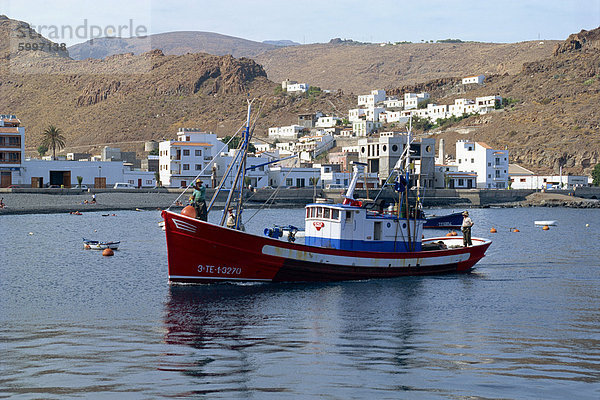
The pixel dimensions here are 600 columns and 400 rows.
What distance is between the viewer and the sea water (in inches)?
688

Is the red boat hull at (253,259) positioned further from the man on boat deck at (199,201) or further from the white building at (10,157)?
the white building at (10,157)

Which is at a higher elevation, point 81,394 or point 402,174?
point 402,174

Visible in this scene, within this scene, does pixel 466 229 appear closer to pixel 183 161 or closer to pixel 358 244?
pixel 358 244

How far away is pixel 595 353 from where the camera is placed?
2120 cm

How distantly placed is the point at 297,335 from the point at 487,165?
439 ft

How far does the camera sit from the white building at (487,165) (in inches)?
5969

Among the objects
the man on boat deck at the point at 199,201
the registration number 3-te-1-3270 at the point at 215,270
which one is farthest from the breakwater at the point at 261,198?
the man on boat deck at the point at 199,201

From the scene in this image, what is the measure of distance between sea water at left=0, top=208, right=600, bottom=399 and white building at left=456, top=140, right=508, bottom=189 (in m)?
108

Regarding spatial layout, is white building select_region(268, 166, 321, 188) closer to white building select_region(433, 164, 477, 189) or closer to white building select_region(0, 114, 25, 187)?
white building select_region(433, 164, 477, 189)

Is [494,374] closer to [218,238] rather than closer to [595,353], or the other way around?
[595,353]

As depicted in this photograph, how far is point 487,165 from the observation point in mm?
151375

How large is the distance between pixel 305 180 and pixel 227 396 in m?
123

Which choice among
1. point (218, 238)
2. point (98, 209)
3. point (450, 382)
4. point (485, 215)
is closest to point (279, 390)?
point (450, 382)

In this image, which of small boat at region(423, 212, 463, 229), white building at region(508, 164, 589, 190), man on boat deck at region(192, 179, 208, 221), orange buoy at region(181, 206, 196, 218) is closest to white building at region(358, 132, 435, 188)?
white building at region(508, 164, 589, 190)
